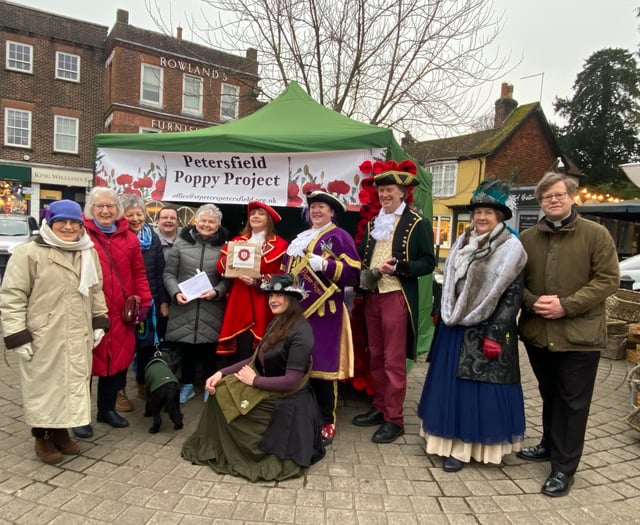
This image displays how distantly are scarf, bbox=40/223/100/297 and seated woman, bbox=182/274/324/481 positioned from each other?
1.03m

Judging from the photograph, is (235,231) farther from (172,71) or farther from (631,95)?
(631,95)

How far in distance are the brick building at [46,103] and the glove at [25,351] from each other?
71.5 feet

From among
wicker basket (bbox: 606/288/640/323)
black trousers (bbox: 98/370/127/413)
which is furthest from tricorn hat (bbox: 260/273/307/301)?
wicker basket (bbox: 606/288/640/323)

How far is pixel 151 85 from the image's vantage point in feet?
68.6

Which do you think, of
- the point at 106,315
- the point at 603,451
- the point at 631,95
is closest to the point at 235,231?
the point at 106,315

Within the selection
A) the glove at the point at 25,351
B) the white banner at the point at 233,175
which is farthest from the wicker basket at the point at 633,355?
the glove at the point at 25,351

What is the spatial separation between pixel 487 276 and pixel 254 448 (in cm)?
187

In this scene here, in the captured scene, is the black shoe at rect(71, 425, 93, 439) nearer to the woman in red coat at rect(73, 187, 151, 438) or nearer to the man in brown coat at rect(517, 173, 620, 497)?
the woman in red coat at rect(73, 187, 151, 438)

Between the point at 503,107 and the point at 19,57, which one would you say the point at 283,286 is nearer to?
the point at 19,57

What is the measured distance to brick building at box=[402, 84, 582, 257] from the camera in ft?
71.0

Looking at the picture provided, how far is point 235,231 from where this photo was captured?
6324 mm

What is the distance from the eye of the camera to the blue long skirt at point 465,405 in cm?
292

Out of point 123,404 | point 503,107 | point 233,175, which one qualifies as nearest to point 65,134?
point 233,175

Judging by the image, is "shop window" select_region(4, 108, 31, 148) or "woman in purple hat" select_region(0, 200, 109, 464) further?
"shop window" select_region(4, 108, 31, 148)
